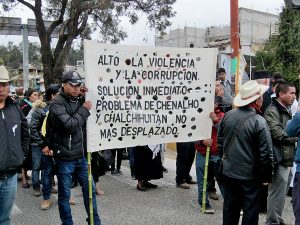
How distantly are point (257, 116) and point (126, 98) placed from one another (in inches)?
66.8

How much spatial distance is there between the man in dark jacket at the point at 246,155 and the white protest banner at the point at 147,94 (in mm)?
1233

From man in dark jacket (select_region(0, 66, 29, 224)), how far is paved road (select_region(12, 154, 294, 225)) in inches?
60.5

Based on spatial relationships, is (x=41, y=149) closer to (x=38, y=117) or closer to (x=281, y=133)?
(x=38, y=117)

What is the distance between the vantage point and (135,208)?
19.5 ft

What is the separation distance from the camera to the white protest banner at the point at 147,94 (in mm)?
4793

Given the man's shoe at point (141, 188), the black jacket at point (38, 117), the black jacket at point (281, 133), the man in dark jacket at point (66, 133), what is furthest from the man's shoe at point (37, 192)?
the black jacket at point (281, 133)

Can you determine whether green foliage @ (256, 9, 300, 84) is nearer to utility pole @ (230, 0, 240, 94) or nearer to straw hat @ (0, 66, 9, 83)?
utility pole @ (230, 0, 240, 94)

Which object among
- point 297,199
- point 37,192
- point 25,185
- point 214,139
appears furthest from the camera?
point 25,185

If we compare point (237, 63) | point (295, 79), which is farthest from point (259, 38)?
point (237, 63)

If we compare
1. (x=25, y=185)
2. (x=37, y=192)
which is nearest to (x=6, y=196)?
(x=37, y=192)

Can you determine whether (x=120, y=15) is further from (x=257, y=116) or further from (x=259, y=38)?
(x=259, y=38)

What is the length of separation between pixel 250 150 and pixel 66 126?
6.43 feet

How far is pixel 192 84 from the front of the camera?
539cm

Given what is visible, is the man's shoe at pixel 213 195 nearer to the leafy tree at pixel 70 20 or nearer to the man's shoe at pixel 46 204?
the man's shoe at pixel 46 204
